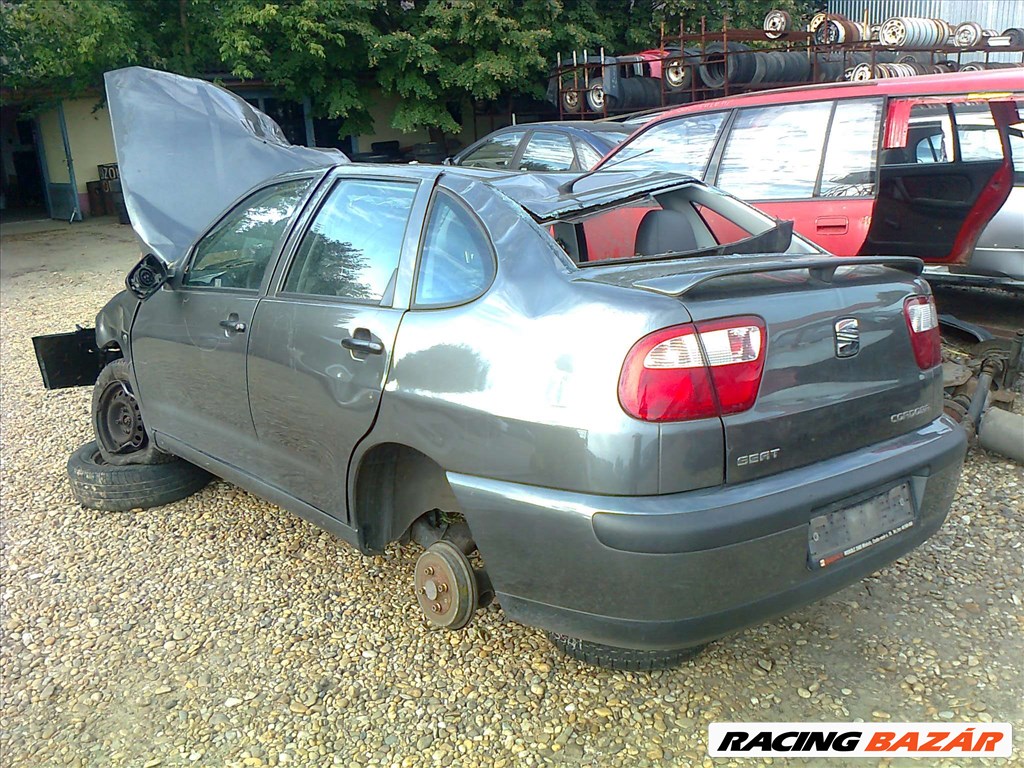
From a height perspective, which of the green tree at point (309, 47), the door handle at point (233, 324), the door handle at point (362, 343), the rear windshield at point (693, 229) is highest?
the green tree at point (309, 47)

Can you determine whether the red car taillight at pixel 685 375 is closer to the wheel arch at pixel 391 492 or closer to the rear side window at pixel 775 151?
the wheel arch at pixel 391 492

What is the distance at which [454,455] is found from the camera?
264 cm

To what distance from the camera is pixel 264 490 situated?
3568 mm

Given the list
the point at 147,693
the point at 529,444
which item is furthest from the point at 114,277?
the point at 529,444

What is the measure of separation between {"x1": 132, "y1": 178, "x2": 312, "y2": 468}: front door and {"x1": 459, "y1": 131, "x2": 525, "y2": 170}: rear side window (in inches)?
199

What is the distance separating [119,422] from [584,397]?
Answer: 10.6 feet

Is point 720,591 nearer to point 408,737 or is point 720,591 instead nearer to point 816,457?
point 816,457

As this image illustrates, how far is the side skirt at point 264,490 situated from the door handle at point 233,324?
600 mm

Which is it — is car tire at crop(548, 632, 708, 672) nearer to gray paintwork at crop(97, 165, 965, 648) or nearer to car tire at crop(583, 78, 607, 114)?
gray paintwork at crop(97, 165, 965, 648)

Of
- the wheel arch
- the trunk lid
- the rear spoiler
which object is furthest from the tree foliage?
the trunk lid

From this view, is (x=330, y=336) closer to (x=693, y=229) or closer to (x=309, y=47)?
(x=693, y=229)

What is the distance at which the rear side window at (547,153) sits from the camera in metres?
8.20

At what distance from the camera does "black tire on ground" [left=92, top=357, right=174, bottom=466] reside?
175 inches

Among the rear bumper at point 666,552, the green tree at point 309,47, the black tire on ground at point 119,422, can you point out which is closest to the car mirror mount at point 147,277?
the black tire on ground at point 119,422
